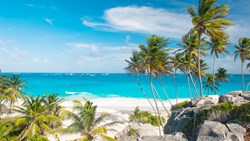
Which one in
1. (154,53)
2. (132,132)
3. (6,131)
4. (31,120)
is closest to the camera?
(6,131)

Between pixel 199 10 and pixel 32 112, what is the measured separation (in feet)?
87.4

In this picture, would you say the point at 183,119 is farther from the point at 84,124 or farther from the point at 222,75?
the point at 222,75

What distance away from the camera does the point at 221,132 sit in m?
12.9

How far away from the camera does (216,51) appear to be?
42.6 metres

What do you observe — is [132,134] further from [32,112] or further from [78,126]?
[32,112]

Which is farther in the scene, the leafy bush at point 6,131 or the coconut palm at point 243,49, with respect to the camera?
the coconut palm at point 243,49

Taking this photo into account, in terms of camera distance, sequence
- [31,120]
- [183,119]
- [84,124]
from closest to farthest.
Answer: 1. [84,124]
2. [183,119]
3. [31,120]

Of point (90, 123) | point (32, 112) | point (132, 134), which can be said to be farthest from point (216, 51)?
point (32, 112)

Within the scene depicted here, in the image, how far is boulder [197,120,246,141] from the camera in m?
12.6

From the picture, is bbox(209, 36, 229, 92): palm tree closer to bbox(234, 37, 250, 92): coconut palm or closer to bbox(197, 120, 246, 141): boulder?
bbox(234, 37, 250, 92): coconut palm

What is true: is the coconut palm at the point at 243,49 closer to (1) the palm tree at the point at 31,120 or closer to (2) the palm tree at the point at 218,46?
Answer: (2) the palm tree at the point at 218,46

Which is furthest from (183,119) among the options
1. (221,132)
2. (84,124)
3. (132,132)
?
(84,124)

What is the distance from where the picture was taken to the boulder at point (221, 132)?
12605mm

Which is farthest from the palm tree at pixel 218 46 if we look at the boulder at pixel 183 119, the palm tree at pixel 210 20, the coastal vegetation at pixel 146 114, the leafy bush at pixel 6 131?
the leafy bush at pixel 6 131
